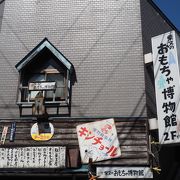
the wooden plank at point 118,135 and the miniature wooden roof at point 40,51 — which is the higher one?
the miniature wooden roof at point 40,51

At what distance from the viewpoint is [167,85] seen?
10.2 metres

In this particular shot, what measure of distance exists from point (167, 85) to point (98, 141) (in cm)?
283

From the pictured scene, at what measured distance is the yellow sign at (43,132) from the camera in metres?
10.4

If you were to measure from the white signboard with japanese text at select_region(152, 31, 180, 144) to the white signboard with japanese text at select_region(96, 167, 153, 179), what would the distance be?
1.05 metres

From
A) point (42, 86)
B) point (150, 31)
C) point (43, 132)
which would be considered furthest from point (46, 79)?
point (150, 31)

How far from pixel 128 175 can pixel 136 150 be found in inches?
32.4

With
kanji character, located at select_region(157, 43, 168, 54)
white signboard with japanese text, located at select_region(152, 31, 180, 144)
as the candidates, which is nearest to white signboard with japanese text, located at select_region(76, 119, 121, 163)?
white signboard with japanese text, located at select_region(152, 31, 180, 144)

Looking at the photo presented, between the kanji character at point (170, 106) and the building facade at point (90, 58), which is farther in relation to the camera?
the building facade at point (90, 58)

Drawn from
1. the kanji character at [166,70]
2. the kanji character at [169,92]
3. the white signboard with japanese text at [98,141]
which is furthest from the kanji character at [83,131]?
the kanji character at [166,70]

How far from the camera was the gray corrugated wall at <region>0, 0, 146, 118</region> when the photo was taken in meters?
10.9

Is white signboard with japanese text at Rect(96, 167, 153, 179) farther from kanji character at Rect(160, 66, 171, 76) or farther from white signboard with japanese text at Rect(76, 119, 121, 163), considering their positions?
kanji character at Rect(160, 66, 171, 76)

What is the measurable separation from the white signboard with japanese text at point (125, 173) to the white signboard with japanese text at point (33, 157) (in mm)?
1244

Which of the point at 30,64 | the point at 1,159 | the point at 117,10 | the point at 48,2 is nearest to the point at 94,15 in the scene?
the point at 117,10

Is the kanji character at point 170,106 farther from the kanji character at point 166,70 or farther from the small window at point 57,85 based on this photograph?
the small window at point 57,85
